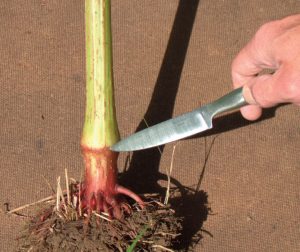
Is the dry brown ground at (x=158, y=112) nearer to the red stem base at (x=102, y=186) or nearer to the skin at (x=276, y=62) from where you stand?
the red stem base at (x=102, y=186)

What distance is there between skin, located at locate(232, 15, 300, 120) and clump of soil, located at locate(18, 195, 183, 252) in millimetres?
406

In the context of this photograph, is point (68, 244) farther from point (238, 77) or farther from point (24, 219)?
point (238, 77)

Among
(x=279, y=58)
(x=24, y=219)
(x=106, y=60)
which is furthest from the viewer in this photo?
(x=24, y=219)

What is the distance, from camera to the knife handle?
1.03 m

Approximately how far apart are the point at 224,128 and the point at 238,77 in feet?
0.91

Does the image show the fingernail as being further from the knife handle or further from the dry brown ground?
the dry brown ground

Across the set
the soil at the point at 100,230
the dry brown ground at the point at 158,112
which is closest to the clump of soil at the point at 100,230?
the soil at the point at 100,230

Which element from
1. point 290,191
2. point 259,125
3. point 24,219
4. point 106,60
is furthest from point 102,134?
point 290,191

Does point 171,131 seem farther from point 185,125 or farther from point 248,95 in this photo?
point 248,95

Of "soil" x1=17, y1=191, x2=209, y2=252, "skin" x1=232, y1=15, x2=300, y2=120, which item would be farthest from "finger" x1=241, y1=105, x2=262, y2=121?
"soil" x1=17, y1=191, x2=209, y2=252

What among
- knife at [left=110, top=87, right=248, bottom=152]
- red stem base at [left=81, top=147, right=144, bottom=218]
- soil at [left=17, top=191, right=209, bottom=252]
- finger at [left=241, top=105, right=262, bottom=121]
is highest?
finger at [left=241, top=105, right=262, bottom=121]

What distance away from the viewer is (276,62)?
1007 millimetres

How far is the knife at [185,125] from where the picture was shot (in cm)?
105

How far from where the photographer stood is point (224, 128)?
56.3 inches
